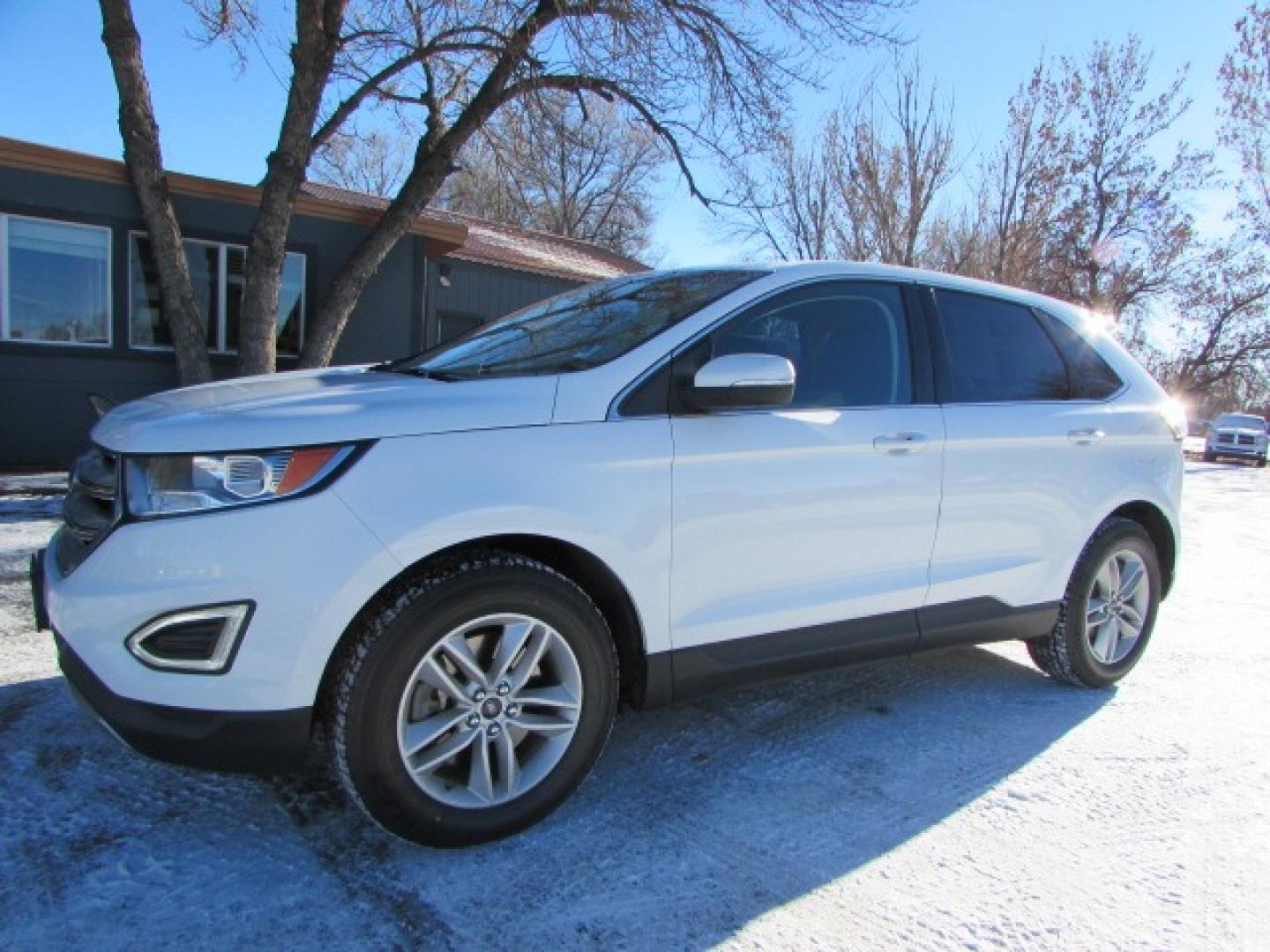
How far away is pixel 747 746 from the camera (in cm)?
314

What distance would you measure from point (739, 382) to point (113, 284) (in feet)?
32.5

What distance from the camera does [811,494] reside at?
2861 mm

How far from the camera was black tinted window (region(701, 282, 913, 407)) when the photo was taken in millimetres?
3006

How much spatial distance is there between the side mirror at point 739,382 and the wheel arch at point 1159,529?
2.14 m

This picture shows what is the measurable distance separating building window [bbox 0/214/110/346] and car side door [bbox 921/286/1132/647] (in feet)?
32.5

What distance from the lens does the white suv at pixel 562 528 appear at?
2.14 metres

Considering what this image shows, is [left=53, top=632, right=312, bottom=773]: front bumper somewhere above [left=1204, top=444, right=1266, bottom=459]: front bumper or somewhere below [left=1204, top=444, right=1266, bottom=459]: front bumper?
above

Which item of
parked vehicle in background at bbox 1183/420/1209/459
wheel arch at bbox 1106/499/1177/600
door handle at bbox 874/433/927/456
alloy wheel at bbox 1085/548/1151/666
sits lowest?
parked vehicle in background at bbox 1183/420/1209/459

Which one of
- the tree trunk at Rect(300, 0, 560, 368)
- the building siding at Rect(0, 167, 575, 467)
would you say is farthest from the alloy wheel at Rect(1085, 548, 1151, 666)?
the building siding at Rect(0, 167, 575, 467)

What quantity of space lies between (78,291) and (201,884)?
32.2 ft

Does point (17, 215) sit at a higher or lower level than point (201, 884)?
higher

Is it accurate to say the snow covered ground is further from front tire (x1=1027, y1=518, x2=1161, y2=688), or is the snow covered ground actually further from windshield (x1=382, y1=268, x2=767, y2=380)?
Answer: windshield (x1=382, y1=268, x2=767, y2=380)

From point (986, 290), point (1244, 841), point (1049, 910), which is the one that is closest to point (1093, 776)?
point (1244, 841)

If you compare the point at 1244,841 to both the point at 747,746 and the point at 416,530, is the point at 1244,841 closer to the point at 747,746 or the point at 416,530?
→ the point at 747,746
